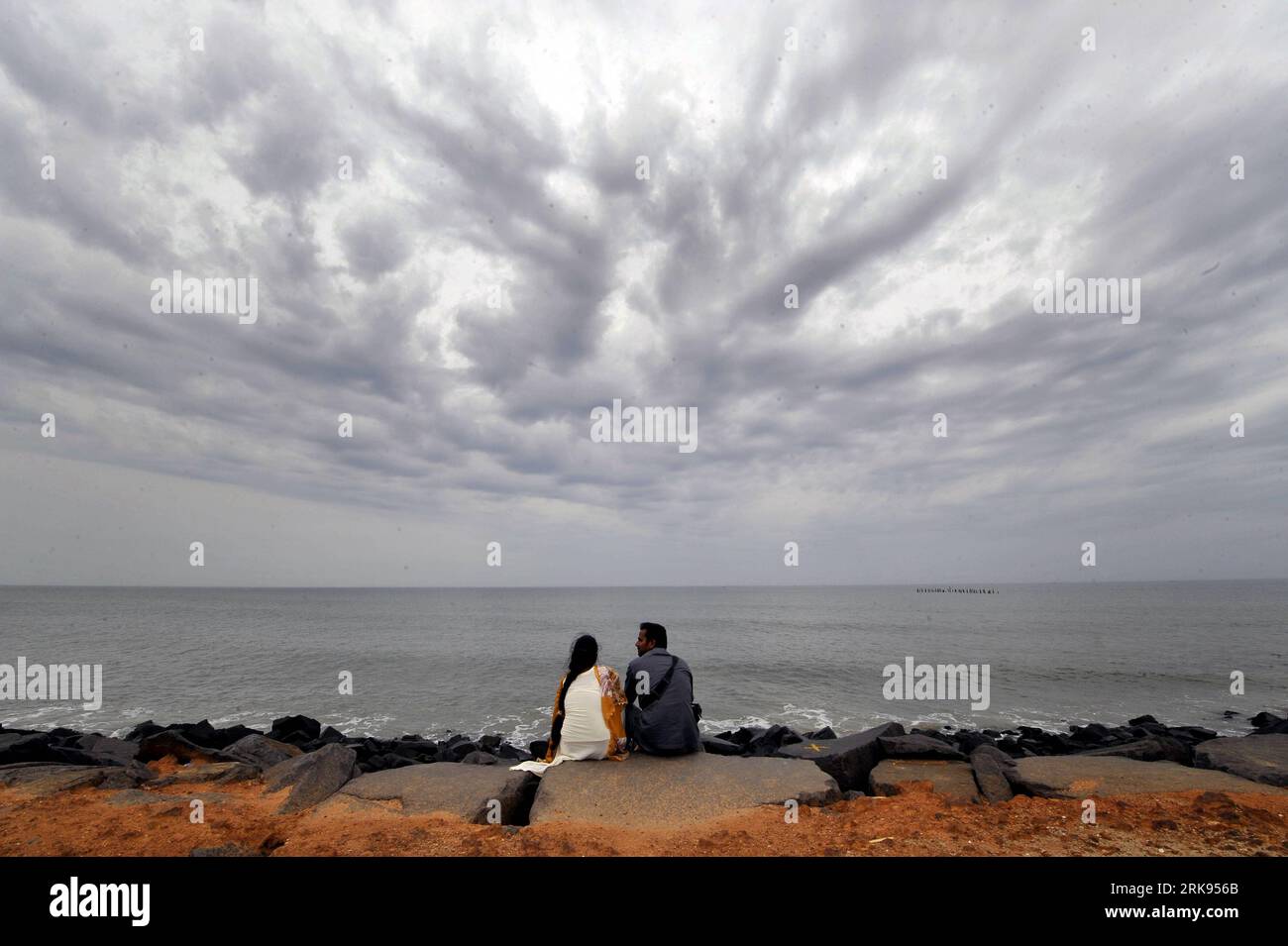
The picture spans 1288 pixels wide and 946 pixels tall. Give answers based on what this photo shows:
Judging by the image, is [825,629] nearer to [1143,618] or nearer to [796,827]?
[1143,618]

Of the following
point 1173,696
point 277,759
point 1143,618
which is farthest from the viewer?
point 1143,618

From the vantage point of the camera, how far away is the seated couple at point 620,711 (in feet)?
23.7

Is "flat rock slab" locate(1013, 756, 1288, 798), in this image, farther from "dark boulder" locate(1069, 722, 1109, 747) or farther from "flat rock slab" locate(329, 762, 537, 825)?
"dark boulder" locate(1069, 722, 1109, 747)

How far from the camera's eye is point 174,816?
238 inches

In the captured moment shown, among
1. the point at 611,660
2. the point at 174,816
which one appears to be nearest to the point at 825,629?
the point at 611,660

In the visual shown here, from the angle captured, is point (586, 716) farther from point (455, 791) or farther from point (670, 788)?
point (455, 791)

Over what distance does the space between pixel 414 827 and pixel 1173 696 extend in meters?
28.4

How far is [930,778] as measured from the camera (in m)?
7.20

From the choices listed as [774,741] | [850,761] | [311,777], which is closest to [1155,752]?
[850,761]

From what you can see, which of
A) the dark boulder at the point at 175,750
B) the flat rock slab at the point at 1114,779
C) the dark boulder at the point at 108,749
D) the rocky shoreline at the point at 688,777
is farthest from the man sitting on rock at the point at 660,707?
the dark boulder at the point at 108,749

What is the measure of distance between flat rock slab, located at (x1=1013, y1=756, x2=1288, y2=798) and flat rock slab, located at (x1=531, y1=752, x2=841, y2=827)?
2497mm

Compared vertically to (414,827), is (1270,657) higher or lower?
lower

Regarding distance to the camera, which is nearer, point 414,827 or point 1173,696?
point 414,827

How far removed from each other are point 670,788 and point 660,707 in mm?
1140
